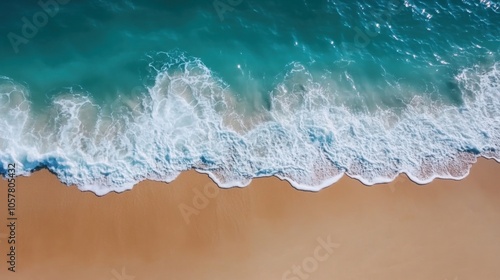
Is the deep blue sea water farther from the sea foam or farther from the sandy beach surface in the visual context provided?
the sandy beach surface

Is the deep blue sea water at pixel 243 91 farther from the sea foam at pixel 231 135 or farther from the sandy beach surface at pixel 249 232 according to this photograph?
the sandy beach surface at pixel 249 232

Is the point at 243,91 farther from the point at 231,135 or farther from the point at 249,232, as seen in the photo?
the point at 249,232

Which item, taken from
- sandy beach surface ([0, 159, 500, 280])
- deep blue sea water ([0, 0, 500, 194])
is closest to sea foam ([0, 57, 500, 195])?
deep blue sea water ([0, 0, 500, 194])


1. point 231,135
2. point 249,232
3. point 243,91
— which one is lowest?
point 249,232

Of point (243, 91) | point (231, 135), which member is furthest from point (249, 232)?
point (243, 91)

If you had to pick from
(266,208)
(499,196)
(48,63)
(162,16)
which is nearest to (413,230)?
(499,196)
